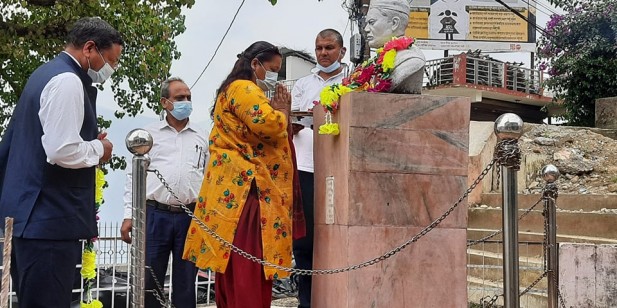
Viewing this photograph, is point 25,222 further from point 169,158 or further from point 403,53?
point 403,53

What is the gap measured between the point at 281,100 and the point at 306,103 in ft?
3.13

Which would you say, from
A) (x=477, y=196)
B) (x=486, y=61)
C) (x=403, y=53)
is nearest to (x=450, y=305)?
(x=403, y=53)

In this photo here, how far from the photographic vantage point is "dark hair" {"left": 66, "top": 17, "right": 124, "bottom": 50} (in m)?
3.79

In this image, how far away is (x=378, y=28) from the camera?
4512 millimetres

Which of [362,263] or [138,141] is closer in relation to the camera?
[138,141]

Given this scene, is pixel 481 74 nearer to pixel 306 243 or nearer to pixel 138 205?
pixel 306 243

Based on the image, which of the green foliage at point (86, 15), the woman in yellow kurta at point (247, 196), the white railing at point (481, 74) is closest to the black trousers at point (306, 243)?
the woman in yellow kurta at point (247, 196)

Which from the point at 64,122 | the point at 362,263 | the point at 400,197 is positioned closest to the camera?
the point at 64,122

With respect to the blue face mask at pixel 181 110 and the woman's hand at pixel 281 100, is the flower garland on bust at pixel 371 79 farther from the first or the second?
the blue face mask at pixel 181 110

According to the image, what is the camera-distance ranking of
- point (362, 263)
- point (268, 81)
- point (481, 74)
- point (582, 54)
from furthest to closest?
point (481, 74), point (582, 54), point (268, 81), point (362, 263)

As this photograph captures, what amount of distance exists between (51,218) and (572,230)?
Result: 5823mm

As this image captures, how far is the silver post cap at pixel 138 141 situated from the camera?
3684mm

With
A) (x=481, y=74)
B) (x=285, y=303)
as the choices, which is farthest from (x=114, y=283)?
(x=481, y=74)

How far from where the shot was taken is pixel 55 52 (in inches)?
395
